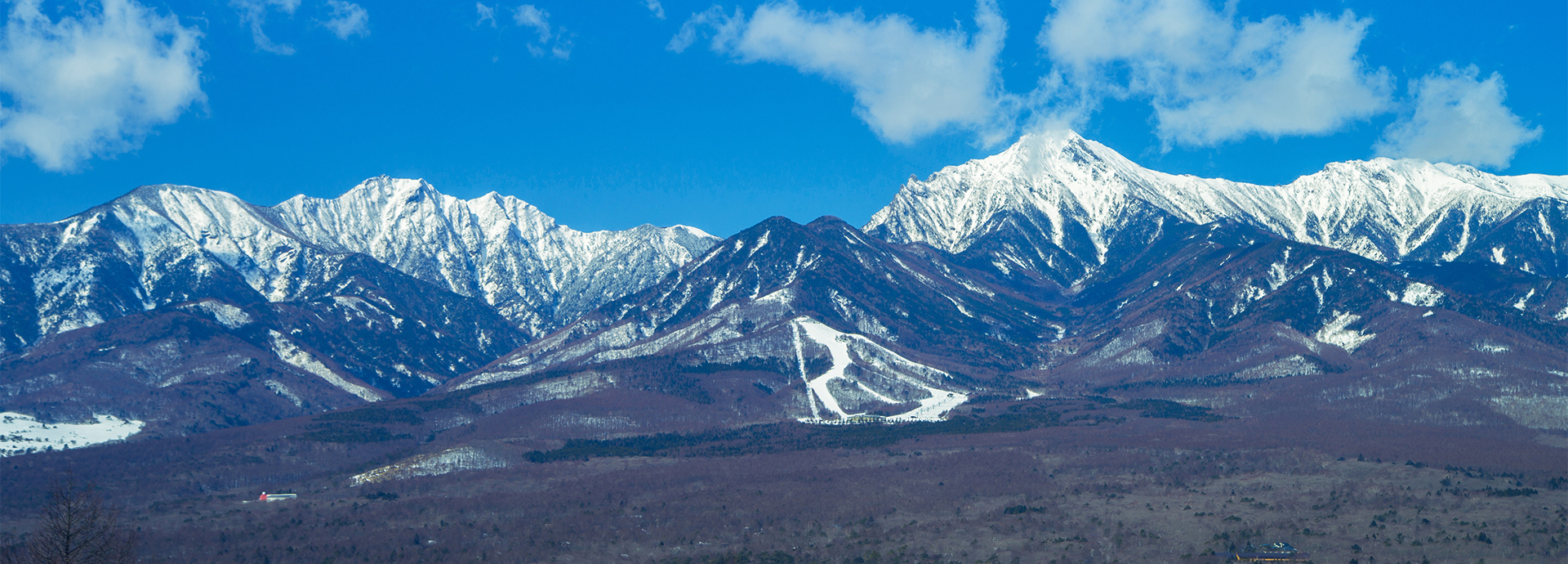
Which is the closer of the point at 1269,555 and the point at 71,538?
the point at 71,538

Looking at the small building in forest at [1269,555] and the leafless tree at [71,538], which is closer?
the leafless tree at [71,538]

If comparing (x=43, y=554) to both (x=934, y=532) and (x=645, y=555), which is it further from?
(x=934, y=532)

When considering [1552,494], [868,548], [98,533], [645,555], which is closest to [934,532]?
[868,548]

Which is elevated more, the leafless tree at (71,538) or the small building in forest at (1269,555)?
the leafless tree at (71,538)

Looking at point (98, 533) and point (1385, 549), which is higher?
point (98, 533)

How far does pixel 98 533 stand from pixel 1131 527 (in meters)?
139

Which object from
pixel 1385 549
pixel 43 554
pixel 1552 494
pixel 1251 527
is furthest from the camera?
pixel 1552 494

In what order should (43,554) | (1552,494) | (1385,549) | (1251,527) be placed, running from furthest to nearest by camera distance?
(1552,494), (1251,527), (1385,549), (43,554)

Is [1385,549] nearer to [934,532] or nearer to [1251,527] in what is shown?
[1251,527]

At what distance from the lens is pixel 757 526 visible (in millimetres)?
197500

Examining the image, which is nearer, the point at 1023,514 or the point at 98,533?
the point at 98,533

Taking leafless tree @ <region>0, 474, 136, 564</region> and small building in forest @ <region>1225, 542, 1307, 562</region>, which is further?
small building in forest @ <region>1225, 542, 1307, 562</region>

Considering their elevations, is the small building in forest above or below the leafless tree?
below

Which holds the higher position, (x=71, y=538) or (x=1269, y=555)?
(x=71, y=538)
